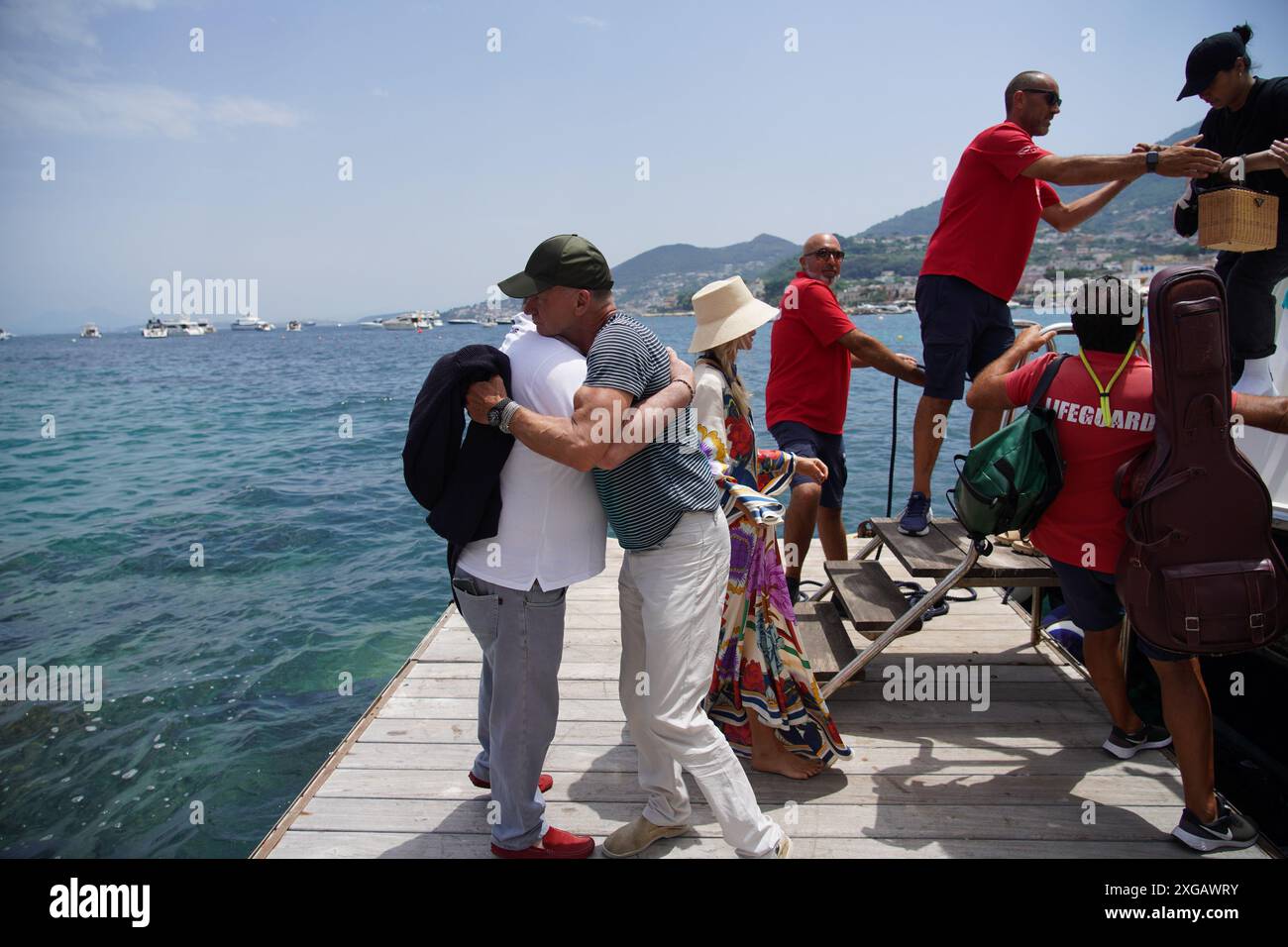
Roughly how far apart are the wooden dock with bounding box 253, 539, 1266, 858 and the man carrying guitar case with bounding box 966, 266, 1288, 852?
45 centimetres

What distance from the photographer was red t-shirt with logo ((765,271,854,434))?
4.69 meters

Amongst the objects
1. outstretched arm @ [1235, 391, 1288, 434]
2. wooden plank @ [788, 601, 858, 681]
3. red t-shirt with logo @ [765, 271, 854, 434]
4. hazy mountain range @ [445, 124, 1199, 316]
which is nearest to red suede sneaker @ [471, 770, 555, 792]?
wooden plank @ [788, 601, 858, 681]

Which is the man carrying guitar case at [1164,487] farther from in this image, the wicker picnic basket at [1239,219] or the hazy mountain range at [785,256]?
the hazy mountain range at [785,256]

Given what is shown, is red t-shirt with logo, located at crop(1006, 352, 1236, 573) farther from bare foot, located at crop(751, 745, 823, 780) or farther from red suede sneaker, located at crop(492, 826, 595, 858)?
red suede sneaker, located at crop(492, 826, 595, 858)

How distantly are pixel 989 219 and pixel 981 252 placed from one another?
0.17m

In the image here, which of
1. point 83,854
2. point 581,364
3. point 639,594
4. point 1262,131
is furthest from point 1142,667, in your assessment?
point 83,854

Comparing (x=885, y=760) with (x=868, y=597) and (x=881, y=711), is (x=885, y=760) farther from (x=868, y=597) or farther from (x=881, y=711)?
(x=868, y=597)

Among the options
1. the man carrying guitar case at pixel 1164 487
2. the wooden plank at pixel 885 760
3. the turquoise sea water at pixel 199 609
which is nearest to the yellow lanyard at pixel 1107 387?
the man carrying guitar case at pixel 1164 487

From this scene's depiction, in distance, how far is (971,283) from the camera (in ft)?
14.5

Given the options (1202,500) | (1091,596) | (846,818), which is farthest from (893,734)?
(1202,500)

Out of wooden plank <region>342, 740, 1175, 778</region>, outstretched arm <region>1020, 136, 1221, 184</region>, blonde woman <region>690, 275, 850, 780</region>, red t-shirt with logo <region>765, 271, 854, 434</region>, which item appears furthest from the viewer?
red t-shirt with logo <region>765, 271, 854, 434</region>

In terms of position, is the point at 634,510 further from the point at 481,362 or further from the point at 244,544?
the point at 244,544

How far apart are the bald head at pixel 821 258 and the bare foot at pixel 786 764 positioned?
273 centimetres

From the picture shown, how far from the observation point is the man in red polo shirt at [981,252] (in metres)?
4.25
